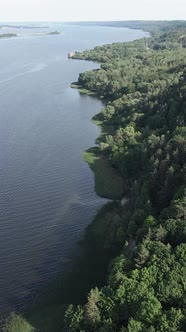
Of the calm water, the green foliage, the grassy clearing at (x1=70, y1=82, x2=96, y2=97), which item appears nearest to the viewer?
the green foliage

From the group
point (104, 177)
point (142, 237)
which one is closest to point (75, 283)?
point (142, 237)

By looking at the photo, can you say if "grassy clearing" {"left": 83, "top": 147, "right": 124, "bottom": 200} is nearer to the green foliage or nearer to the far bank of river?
the far bank of river

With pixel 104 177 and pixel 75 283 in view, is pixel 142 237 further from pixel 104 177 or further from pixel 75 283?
pixel 104 177

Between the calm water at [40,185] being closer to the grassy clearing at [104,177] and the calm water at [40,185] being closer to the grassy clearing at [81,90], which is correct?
the grassy clearing at [104,177]

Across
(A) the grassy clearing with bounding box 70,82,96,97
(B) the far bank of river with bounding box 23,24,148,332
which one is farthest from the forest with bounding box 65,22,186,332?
(A) the grassy clearing with bounding box 70,82,96,97

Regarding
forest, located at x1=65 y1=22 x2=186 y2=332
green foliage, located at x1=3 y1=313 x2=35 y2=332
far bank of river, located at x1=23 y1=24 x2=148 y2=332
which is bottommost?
green foliage, located at x1=3 y1=313 x2=35 y2=332

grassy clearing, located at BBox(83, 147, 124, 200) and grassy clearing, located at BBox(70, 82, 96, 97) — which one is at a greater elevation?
grassy clearing, located at BBox(70, 82, 96, 97)

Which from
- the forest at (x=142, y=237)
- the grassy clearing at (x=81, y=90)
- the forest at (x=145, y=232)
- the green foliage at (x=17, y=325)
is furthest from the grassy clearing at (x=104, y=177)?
the grassy clearing at (x=81, y=90)

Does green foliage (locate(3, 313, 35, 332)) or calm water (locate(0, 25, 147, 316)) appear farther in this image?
calm water (locate(0, 25, 147, 316))
